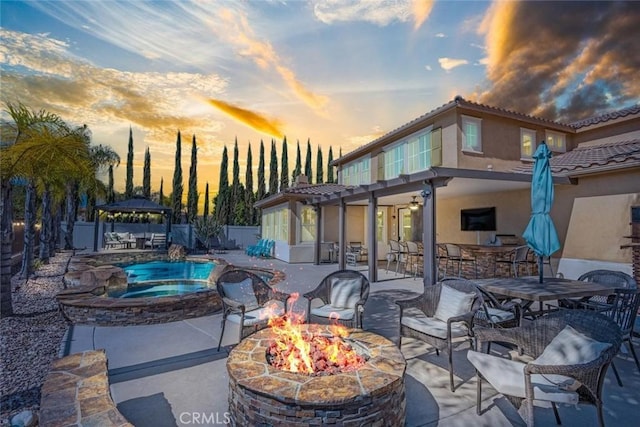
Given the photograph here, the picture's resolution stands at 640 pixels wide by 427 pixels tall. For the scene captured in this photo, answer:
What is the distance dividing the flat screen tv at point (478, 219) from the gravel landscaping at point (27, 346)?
1107cm

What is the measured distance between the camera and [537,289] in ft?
14.5

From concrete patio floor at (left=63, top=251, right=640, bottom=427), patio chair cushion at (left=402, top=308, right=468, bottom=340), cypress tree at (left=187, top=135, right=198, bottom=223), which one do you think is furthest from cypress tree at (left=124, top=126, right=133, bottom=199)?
patio chair cushion at (left=402, top=308, right=468, bottom=340)

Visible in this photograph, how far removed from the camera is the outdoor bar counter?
862 cm

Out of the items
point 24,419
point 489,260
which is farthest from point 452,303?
point 489,260

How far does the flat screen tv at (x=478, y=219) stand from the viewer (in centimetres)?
1047

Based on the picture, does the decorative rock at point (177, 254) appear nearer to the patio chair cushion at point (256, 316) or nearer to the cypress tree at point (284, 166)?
the patio chair cushion at point (256, 316)

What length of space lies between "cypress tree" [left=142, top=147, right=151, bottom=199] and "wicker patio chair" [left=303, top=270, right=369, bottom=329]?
1374 inches

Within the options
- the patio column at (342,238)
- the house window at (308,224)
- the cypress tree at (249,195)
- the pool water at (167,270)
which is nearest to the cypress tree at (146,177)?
the cypress tree at (249,195)

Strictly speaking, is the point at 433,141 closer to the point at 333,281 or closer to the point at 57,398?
the point at 333,281

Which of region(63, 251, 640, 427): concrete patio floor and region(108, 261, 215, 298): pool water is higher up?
region(63, 251, 640, 427): concrete patio floor

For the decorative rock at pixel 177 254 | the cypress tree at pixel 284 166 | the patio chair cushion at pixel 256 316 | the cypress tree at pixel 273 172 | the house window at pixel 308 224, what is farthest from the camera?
the cypress tree at pixel 284 166

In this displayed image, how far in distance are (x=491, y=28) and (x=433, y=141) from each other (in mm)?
4233

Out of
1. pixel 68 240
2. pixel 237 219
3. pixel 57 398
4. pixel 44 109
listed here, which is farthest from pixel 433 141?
pixel 237 219

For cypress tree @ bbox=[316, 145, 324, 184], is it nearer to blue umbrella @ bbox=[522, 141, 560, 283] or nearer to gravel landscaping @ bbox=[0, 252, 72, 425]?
gravel landscaping @ bbox=[0, 252, 72, 425]
